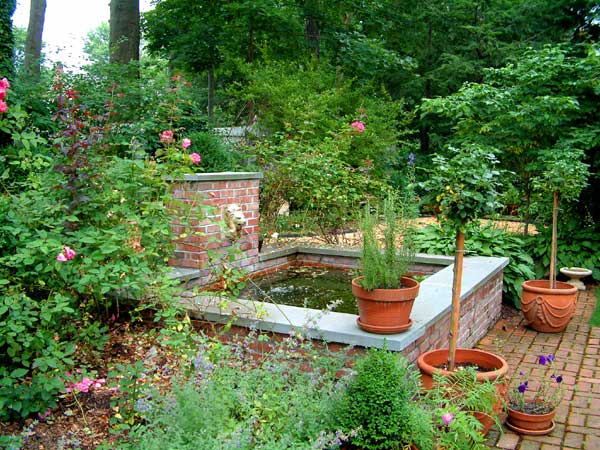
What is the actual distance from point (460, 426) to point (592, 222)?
6.36 m

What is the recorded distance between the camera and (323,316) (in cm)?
352

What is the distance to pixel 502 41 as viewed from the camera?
16.7 m

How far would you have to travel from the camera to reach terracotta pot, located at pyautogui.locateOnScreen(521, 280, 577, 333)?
5199 mm

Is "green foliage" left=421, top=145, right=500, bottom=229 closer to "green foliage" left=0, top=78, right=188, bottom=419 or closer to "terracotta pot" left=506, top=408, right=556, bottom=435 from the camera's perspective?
"terracotta pot" left=506, top=408, right=556, bottom=435

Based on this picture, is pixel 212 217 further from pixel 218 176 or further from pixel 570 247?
pixel 570 247

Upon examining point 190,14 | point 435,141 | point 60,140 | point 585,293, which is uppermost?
point 190,14

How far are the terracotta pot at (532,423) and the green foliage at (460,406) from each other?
4.7 inches

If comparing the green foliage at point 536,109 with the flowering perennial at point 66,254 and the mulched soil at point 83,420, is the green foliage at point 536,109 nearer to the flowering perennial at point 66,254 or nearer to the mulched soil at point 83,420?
the mulched soil at point 83,420

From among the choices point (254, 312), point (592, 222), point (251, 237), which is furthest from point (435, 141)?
point (254, 312)

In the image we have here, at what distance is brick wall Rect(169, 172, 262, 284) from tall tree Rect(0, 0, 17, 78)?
3.47 m

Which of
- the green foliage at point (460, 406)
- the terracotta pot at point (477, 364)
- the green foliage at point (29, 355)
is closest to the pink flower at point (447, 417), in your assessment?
the green foliage at point (460, 406)

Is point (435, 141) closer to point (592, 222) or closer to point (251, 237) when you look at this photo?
point (592, 222)

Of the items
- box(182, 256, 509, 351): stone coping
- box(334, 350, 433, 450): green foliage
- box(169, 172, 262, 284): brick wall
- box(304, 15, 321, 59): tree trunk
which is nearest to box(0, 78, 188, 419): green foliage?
box(182, 256, 509, 351): stone coping

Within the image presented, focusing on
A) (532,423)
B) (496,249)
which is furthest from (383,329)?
(496,249)
